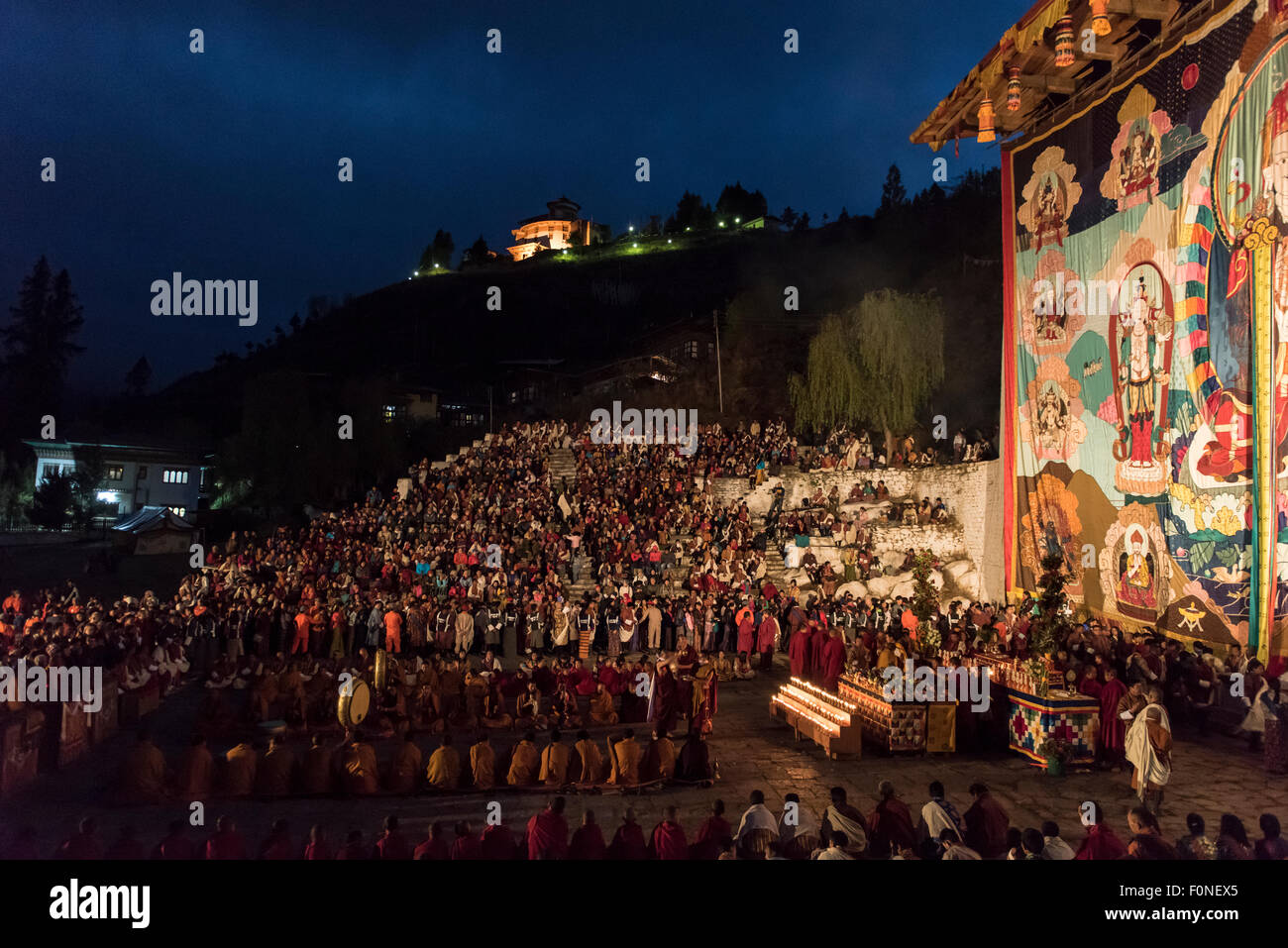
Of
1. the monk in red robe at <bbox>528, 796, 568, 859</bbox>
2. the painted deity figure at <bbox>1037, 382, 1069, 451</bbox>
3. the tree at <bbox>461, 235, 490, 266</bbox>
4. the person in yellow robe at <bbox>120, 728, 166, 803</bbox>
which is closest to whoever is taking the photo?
the monk in red robe at <bbox>528, 796, 568, 859</bbox>

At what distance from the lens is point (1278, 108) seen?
39.4ft

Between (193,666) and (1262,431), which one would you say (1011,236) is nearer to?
(1262,431)

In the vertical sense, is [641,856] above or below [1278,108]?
below

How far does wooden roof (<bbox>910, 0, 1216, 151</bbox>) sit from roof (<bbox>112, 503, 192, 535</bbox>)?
103 feet

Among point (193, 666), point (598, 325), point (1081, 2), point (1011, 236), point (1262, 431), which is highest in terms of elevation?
point (598, 325)

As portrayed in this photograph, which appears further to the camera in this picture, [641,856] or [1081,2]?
[1081,2]

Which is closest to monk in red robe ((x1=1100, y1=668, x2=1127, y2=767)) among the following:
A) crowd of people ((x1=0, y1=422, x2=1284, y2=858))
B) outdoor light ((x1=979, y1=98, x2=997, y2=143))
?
crowd of people ((x1=0, y1=422, x2=1284, y2=858))

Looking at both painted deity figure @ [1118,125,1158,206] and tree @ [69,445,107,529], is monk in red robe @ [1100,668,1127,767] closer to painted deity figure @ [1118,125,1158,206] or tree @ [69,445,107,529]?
painted deity figure @ [1118,125,1158,206]

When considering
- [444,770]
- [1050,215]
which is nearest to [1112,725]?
[444,770]

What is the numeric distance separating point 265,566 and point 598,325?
178 feet

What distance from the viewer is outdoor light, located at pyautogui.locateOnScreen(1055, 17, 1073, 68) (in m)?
15.2

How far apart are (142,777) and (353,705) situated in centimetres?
315

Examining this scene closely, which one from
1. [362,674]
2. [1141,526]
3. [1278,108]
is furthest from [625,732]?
[1278,108]

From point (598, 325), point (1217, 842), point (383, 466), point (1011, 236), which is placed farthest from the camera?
point (598, 325)
